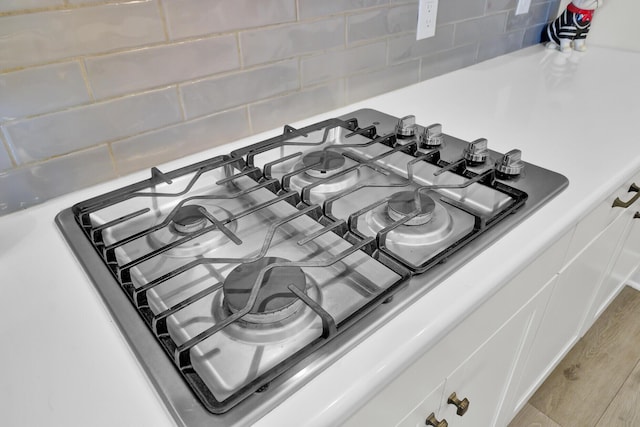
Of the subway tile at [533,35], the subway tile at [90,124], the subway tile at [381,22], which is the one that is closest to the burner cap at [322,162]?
the subway tile at [90,124]

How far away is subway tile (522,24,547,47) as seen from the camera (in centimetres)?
161

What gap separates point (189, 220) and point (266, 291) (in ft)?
0.74

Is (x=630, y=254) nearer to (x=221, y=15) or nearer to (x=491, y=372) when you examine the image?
(x=491, y=372)

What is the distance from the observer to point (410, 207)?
0.68m

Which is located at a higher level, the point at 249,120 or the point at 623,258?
the point at 249,120

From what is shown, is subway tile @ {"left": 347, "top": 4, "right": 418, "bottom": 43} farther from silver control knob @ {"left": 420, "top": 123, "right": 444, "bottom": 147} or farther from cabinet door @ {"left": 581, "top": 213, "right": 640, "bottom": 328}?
cabinet door @ {"left": 581, "top": 213, "right": 640, "bottom": 328}

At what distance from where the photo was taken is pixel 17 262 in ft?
2.07

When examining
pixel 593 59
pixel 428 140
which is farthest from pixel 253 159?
pixel 593 59

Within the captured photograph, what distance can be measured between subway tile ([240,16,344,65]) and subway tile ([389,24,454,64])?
0.21 m

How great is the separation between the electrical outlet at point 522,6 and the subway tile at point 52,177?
140 centimetres

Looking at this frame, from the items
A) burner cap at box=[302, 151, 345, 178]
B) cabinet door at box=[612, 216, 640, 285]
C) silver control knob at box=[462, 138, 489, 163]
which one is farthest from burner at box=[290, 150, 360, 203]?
cabinet door at box=[612, 216, 640, 285]

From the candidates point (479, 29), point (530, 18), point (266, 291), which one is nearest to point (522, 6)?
point (530, 18)

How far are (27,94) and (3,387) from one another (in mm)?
446

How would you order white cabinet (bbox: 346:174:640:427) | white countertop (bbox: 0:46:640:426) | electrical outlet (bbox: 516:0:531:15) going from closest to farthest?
white countertop (bbox: 0:46:640:426) < white cabinet (bbox: 346:174:640:427) < electrical outlet (bbox: 516:0:531:15)
